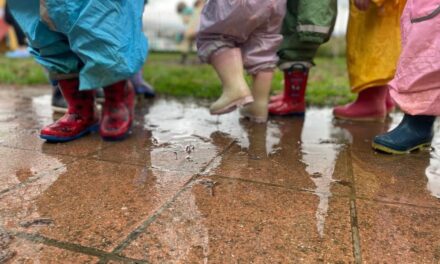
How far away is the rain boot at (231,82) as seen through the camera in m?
2.08

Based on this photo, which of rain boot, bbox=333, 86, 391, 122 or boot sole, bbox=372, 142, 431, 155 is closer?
boot sole, bbox=372, 142, 431, 155

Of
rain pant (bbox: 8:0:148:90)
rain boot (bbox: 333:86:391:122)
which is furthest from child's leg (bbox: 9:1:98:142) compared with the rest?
rain boot (bbox: 333:86:391:122)

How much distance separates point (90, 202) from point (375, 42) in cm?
177

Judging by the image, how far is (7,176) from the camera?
144 centimetres

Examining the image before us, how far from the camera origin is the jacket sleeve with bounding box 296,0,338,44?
2.22 meters

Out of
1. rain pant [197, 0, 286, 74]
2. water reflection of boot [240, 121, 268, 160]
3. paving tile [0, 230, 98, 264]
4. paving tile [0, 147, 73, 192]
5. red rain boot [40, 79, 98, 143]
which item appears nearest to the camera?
paving tile [0, 230, 98, 264]

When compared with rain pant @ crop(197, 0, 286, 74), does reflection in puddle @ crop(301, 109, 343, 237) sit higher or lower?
lower

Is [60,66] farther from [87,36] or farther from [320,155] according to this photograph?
[320,155]

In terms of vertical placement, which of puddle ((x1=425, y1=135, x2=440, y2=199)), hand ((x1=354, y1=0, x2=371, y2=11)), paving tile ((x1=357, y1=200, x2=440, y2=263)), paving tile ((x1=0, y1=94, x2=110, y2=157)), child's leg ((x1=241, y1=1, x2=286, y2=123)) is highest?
hand ((x1=354, y1=0, x2=371, y2=11))

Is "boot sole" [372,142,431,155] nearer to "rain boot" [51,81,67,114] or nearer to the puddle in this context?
the puddle

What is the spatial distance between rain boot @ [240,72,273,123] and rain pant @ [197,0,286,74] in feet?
0.16

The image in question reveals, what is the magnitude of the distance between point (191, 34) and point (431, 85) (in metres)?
6.41

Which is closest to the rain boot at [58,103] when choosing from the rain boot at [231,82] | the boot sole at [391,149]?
the rain boot at [231,82]

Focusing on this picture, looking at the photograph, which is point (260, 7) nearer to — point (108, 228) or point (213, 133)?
point (213, 133)
